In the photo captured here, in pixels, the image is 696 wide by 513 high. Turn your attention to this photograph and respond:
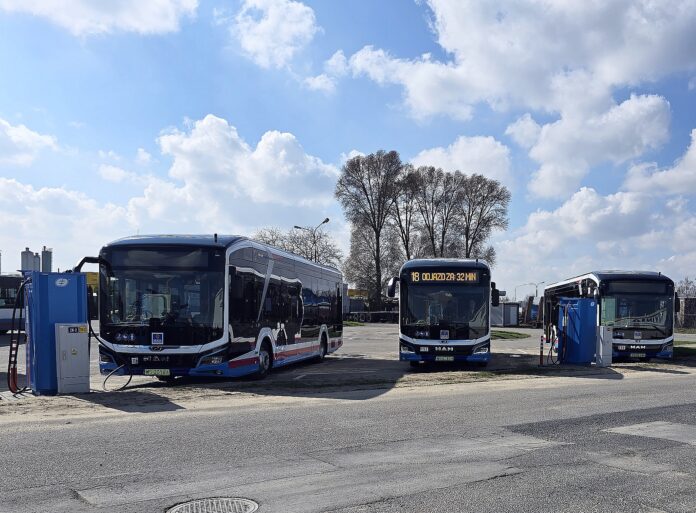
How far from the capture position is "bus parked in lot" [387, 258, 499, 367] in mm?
18547

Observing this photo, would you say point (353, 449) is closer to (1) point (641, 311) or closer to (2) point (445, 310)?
(2) point (445, 310)

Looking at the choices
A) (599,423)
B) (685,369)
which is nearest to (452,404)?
(599,423)

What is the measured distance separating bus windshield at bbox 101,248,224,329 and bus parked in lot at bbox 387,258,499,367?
→ 6.46 metres

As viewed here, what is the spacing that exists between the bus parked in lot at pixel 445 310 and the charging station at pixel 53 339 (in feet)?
29.0

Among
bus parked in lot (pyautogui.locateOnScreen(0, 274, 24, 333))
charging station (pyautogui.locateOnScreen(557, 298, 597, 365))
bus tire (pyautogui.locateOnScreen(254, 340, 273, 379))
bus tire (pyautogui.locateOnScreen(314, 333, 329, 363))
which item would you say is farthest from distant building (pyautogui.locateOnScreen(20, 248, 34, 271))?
charging station (pyautogui.locateOnScreen(557, 298, 597, 365))

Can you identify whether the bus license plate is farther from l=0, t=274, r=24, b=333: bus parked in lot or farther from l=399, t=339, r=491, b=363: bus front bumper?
l=0, t=274, r=24, b=333: bus parked in lot

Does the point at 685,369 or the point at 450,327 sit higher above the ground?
the point at 450,327

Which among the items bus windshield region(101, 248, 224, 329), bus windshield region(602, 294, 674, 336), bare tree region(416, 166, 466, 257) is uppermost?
bare tree region(416, 166, 466, 257)

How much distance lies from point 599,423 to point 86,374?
8918 millimetres

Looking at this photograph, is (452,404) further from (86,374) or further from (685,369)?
(685,369)

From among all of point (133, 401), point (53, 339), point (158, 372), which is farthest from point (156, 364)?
point (133, 401)

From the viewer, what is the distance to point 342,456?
743cm

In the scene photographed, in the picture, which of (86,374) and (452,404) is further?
(86,374)

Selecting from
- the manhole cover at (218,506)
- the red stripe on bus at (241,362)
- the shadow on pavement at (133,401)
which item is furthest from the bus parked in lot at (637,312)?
the manhole cover at (218,506)
